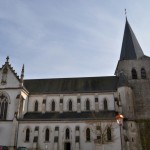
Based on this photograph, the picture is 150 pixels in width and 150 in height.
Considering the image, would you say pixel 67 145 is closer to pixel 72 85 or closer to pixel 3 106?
pixel 72 85

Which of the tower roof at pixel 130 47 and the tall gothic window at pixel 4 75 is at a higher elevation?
the tower roof at pixel 130 47

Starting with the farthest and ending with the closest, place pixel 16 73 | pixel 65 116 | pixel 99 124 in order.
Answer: pixel 16 73, pixel 65 116, pixel 99 124

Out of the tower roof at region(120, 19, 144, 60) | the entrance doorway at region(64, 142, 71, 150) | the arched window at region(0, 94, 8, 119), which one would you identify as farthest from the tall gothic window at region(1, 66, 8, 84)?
the tower roof at region(120, 19, 144, 60)

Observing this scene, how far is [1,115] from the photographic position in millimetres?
45406

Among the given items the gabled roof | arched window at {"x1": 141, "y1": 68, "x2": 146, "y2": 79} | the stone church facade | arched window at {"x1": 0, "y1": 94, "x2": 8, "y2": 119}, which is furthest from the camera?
the gabled roof

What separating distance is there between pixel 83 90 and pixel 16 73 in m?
14.8

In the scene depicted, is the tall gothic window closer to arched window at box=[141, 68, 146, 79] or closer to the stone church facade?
the stone church facade

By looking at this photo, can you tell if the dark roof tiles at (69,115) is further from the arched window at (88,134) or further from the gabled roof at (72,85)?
the gabled roof at (72,85)

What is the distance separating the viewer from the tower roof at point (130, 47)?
51.4 meters

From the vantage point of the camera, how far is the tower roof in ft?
169

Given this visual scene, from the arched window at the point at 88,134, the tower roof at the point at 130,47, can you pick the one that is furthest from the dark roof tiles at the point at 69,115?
the tower roof at the point at 130,47

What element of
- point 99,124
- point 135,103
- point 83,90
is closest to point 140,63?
point 135,103

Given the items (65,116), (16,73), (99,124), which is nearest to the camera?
(99,124)

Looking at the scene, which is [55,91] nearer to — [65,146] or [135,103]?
[65,146]
